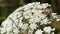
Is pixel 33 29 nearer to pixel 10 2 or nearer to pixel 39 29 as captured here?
pixel 39 29

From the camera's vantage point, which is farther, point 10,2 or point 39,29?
point 10,2

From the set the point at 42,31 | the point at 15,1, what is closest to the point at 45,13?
the point at 42,31

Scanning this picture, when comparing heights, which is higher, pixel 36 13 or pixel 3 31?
pixel 36 13

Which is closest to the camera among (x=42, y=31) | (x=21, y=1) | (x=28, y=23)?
(x=42, y=31)

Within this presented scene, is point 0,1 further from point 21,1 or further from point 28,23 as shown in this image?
point 28,23

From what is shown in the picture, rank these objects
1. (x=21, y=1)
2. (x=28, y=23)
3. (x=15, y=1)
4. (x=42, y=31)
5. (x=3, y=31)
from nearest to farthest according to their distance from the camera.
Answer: (x=42, y=31)
(x=28, y=23)
(x=3, y=31)
(x=21, y=1)
(x=15, y=1)

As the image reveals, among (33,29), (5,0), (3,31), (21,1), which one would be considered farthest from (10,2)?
(33,29)
